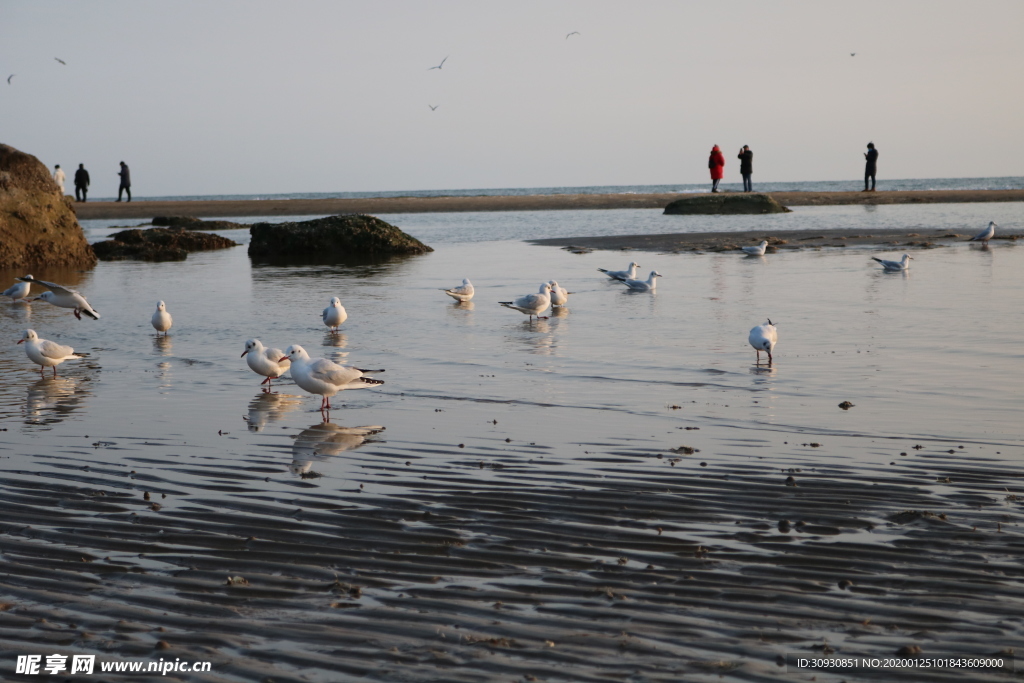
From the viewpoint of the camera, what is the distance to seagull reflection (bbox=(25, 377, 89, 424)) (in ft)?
27.9

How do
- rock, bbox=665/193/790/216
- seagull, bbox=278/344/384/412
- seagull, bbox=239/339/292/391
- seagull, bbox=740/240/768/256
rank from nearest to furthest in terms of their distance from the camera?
seagull, bbox=278/344/384/412 < seagull, bbox=239/339/292/391 < seagull, bbox=740/240/768/256 < rock, bbox=665/193/790/216

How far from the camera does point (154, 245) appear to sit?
28.7m

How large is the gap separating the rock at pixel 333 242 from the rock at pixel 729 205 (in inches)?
669

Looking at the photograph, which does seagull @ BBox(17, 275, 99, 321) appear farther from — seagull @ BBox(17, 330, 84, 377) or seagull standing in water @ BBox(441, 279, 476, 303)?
seagull standing in water @ BBox(441, 279, 476, 303)

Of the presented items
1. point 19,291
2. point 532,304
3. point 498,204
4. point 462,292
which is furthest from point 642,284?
point 498,204

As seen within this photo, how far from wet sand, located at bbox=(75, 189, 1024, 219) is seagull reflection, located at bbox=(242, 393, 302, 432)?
1623 inches

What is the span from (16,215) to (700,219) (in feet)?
79.6

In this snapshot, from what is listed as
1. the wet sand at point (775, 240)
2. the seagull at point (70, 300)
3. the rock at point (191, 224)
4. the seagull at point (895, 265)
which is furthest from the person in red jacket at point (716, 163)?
the seagull at point (70, 300)

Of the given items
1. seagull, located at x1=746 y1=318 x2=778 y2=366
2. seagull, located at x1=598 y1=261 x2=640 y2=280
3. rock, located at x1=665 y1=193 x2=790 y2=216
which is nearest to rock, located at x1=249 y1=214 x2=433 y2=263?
seagull, located at x1=598 y1=261 x2=640 y2=280

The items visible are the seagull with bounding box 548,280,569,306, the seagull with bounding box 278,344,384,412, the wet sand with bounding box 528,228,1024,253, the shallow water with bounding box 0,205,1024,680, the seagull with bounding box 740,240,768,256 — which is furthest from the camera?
the wet sand with bounding box 528,228,1024,253

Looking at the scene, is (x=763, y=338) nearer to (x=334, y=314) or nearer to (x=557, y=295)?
(x=557, y=295)

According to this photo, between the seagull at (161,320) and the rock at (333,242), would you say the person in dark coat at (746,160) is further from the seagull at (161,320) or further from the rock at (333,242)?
the seagull at (161,320)

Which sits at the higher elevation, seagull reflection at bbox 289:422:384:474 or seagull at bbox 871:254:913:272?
seagull at bbox 871:254:913:272

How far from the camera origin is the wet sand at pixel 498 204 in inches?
1869
